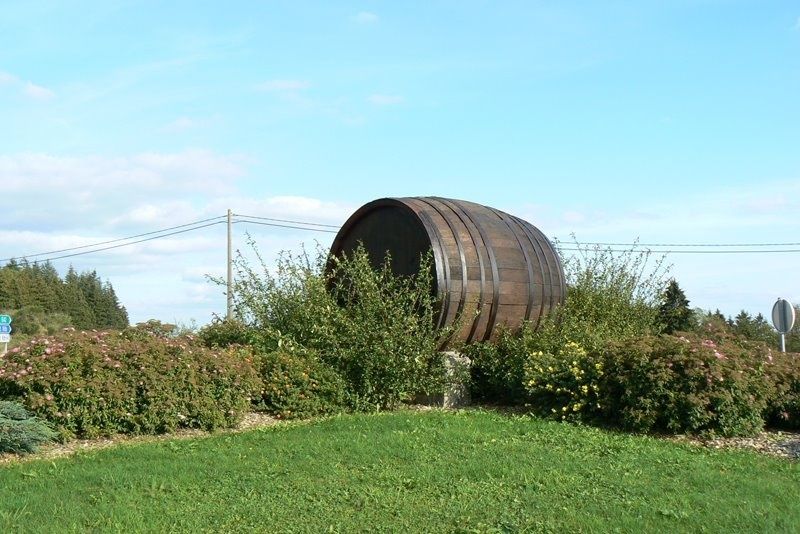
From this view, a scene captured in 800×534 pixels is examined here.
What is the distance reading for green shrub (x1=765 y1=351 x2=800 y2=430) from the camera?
31.1ft

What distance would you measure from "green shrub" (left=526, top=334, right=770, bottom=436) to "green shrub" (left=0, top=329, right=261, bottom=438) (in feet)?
12.1

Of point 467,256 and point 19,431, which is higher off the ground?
point 467,256

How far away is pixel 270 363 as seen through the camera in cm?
1002

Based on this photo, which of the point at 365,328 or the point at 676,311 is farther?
the point at 676,311

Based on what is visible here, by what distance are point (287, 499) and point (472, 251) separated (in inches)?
239

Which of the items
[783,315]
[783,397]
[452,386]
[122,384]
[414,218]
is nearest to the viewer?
[122,384]

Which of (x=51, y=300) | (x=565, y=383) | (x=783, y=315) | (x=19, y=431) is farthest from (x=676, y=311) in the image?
(x=51, y=300)

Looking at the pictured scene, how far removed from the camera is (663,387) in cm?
891

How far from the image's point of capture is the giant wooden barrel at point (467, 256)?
35.6ft

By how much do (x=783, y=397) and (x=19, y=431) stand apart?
829 cm

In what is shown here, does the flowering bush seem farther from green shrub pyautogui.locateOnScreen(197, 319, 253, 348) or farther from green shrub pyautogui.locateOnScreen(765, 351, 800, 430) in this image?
green shrub pyautogui.locateOnScreen(197, 319, 253, 348)

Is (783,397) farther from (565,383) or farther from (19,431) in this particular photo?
(19,431)

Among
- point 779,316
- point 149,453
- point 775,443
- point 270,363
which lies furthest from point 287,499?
point 779,316

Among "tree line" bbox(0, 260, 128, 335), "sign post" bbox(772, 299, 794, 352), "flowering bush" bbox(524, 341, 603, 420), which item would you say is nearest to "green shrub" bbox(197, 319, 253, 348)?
"flowering bush" bbox(524, 341, 603, 420)
